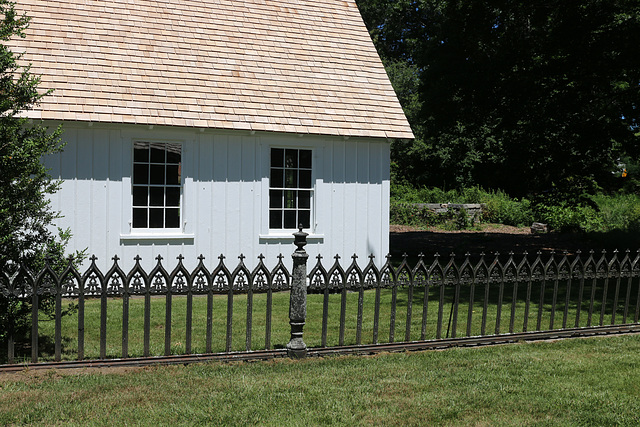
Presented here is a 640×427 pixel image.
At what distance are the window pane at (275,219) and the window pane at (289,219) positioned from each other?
124 millimetres

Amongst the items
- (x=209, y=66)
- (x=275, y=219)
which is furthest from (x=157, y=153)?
(x=275, y=219)

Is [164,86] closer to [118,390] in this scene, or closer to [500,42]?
[118,390]

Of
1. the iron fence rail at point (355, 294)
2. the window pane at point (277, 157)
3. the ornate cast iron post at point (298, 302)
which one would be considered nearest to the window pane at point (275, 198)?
the window pane at point (277, 157)

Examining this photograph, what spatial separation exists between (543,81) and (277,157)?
8538 mm

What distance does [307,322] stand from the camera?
982cm

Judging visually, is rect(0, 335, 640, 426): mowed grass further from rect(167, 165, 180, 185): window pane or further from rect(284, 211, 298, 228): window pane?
rect(167, 165, 180, 185): window pane

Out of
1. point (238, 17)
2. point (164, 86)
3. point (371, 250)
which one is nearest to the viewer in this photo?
point (164, 86)

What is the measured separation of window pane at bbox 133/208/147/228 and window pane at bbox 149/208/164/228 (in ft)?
0.35

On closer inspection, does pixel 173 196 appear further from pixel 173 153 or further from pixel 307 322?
pixel 307 322

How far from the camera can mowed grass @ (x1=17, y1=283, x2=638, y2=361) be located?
7965mm

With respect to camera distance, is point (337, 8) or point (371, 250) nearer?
point (371, 250)

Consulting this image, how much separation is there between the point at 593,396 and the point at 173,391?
3778 mm

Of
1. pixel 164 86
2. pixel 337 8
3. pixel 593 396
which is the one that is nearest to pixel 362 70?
pixel 337 8

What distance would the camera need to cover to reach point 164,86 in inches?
484
